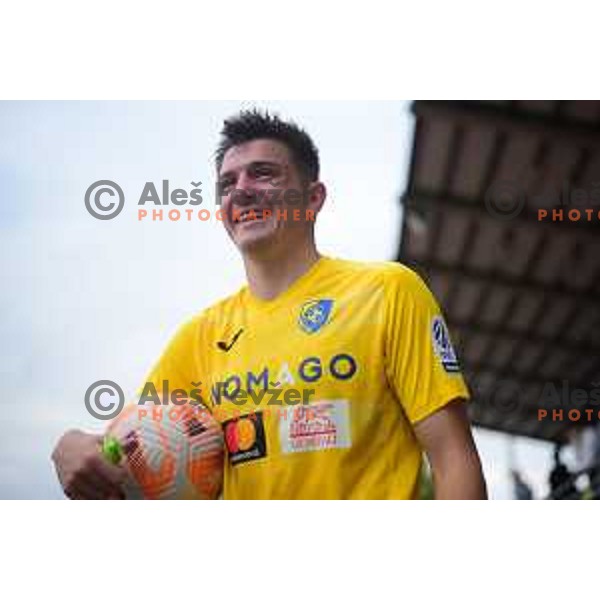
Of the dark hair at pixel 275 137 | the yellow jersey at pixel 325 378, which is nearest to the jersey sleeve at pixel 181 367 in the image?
the yellow jersey at pixel 325 378

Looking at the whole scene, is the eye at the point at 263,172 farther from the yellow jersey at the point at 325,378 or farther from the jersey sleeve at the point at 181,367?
the jersey sleeve at the point at 181,367

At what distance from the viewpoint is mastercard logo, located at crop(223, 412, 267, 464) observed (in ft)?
7.28

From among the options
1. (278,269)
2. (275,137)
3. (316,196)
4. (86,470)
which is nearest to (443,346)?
(278,269)

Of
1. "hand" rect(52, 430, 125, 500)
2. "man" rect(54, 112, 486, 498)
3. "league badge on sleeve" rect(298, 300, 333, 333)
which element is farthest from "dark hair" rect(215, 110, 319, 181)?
"hand" rect(52, 430, 125, 500)

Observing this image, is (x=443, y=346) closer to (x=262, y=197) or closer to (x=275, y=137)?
(x=262, y=197)

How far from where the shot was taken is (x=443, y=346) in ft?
6.96

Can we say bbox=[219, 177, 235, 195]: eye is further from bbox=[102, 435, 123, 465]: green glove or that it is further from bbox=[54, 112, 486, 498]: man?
bbox=[102, 435, 123, 465]: green glove

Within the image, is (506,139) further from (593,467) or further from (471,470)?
(471,470)

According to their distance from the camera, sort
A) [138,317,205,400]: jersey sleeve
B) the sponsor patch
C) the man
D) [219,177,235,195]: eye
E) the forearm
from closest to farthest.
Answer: the forearm → the man → the sponsor patch → [138,317,205,400]: jersey sleeve → [219,177,235,195]: eye

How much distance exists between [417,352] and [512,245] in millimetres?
1900

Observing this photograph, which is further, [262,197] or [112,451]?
[262,197]

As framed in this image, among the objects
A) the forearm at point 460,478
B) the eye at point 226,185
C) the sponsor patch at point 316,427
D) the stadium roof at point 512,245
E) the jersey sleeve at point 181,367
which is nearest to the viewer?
the forearm at point 460,478

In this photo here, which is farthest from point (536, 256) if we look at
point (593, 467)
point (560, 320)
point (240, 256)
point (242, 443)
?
point (242, 443)

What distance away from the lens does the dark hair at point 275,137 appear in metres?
2.49
